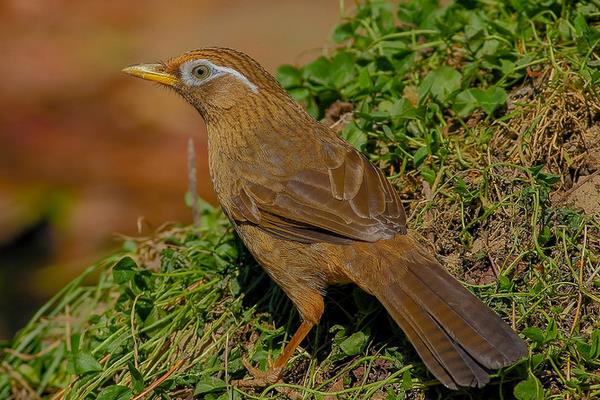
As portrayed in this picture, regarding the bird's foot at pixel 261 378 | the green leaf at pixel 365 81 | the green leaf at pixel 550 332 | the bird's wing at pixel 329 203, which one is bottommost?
the bird's foot at pixel 261 378

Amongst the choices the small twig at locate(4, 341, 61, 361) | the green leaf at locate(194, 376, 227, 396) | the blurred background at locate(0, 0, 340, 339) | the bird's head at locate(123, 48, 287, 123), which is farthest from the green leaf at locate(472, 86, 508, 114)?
the blurred background at locate(0, 0, 340, 339)

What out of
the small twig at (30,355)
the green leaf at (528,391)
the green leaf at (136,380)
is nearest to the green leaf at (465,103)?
the green leaf at (528,391)

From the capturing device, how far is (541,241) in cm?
444

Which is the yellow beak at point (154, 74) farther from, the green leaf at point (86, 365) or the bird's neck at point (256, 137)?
the green leaf at point (86, 365)

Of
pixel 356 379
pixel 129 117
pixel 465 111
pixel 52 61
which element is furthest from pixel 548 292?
pixel 52 61

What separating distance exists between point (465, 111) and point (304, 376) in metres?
1.62

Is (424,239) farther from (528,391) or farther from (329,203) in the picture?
(528,391)

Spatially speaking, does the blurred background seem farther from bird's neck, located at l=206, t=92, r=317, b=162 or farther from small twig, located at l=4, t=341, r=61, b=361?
bird's neck, located at l=206, t=92, r=317, b=162

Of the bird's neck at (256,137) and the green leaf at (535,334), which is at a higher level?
the bird's neck at (256,137)

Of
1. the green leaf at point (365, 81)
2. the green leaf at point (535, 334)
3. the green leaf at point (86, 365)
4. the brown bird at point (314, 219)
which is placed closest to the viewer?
the green leaf at point (535, 334)

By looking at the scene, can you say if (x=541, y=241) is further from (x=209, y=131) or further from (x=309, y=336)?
(x=209, y=131)

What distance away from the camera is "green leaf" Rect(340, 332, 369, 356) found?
4.42 meters

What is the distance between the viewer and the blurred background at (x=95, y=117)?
9836 millimetres

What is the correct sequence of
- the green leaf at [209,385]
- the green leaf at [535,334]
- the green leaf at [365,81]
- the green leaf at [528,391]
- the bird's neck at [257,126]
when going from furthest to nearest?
the green leaf at [365,81] < the bird's neck at [257,126] < the green leaf at [209,385] < the green leaf at [535,334] < the green leaf at [528,391]
